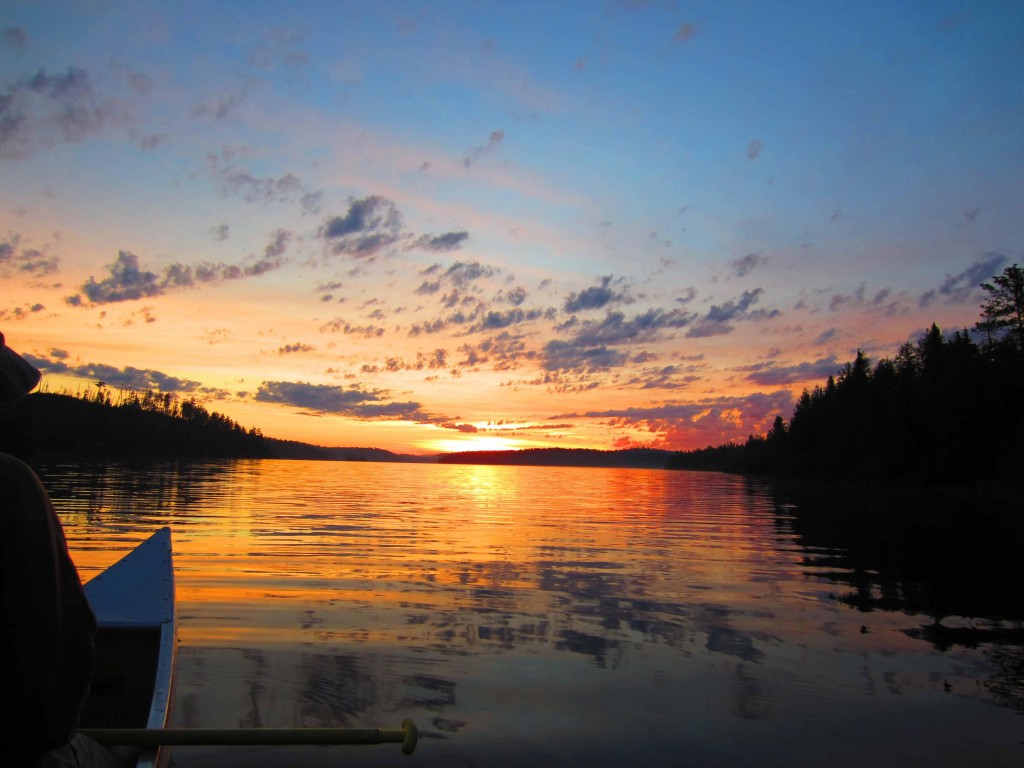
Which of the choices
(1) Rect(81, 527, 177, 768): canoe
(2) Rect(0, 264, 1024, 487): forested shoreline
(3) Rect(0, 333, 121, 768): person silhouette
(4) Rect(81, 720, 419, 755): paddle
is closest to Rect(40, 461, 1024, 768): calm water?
(1) Rect(81, 527, 177, 768): canoe

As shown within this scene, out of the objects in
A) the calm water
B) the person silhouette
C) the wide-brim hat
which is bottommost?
the calm water

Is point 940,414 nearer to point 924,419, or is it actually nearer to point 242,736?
point 924,419

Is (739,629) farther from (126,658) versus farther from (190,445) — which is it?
(190,445)

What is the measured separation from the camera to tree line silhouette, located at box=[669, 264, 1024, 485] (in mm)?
70250

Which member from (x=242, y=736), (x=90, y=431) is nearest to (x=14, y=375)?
(x=242, y=736)

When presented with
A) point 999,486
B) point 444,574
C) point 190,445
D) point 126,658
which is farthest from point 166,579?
point 190,445

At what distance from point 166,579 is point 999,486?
3002 inches

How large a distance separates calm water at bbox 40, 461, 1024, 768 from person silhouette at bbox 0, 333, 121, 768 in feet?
12.0

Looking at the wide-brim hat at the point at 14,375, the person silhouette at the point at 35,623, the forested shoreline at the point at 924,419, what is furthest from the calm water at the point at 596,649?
the forested shoreline at the point at 924,419

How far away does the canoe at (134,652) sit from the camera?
6.12m

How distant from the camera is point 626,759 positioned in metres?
6.80

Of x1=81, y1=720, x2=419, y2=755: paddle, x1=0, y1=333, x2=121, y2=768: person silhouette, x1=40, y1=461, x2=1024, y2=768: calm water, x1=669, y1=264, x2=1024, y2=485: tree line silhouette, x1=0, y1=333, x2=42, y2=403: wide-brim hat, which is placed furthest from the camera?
x1=669, y1=264, x2=1024, y2=485: tree line silhouette

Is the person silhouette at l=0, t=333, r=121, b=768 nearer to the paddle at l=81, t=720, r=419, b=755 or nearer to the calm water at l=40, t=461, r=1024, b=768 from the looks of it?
the paddle at l=81, t=720, r=419, b=755

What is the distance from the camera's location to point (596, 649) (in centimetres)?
1048
